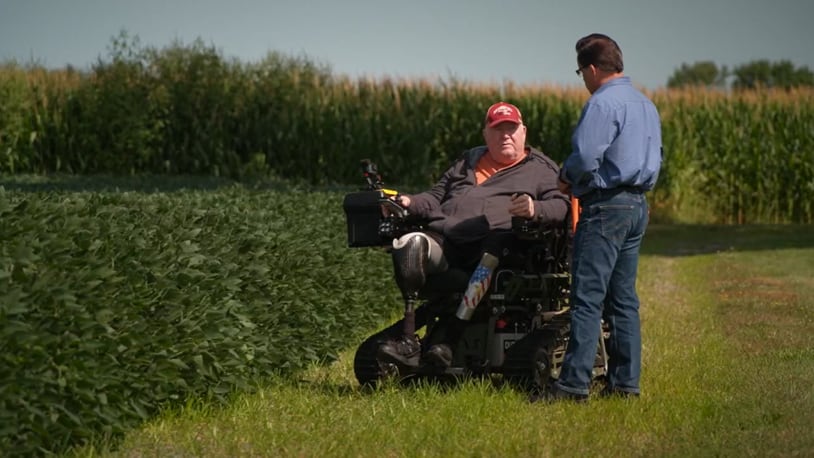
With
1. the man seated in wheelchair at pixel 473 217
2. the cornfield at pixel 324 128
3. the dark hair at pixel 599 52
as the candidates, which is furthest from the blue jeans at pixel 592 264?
the cornfield at pixel 324 128

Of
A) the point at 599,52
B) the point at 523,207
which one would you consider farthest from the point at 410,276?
the point at 599,52

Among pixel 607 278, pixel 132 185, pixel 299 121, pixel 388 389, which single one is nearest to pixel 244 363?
pixel 388 389

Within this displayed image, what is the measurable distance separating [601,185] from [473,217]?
1.05 meters

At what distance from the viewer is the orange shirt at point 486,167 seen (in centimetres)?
945

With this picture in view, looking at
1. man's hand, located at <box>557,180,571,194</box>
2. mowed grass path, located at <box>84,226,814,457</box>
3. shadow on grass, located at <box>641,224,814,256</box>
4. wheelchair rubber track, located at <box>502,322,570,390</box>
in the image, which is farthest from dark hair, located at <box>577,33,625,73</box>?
shadow on grass, located at <box>641,224,814,256</box>

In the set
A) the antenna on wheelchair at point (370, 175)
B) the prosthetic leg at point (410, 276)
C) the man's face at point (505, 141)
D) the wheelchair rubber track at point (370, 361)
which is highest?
the man's face at point (505, 141)

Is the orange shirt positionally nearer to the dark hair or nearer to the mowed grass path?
the dark hair

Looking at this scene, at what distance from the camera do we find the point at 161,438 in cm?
731

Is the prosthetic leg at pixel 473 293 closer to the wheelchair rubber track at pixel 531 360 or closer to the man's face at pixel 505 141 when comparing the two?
the wheelchair rubber track at pixel 531 360

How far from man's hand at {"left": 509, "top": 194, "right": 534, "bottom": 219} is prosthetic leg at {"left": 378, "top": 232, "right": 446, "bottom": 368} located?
0.57 metres

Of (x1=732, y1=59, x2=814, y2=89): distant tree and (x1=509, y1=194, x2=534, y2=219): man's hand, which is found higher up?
(x1=732, y1=59, x2=814, y2=89): distant tree

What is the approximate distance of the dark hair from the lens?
28.2ft

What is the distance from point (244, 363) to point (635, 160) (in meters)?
2.58

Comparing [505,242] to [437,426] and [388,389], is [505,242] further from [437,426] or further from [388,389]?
[437,426]
